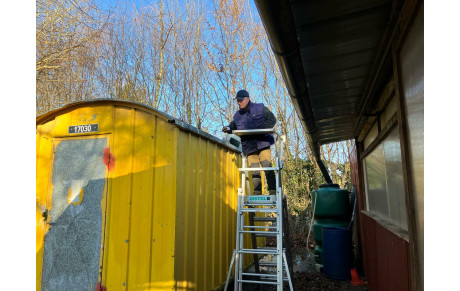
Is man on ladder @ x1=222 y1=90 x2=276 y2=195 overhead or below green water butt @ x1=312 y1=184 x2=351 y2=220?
overhead

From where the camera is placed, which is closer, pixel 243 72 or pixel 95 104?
pixel 95 104

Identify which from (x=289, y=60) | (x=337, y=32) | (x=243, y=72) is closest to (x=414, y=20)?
(x=337, y=32)

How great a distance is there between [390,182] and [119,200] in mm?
3508

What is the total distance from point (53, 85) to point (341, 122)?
1358cm

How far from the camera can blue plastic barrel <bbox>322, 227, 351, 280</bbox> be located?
638cm

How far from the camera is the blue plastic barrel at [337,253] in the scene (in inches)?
251

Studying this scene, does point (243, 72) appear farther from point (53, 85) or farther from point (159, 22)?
point (53, 85)

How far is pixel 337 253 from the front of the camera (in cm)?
647

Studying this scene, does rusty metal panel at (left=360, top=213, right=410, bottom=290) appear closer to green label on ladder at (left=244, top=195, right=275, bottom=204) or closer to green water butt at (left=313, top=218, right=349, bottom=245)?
green label on ladder at (left=244, top=195, right=275, bottom=204)

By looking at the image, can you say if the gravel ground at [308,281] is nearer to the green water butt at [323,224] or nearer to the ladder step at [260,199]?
the green water butt at [323,224]

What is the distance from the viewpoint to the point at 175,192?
396 cm

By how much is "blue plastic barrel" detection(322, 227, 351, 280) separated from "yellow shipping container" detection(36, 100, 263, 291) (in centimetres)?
301

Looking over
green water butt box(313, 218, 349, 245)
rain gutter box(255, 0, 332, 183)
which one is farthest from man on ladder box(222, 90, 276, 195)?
green water butt box(313, 218, 349, 245)

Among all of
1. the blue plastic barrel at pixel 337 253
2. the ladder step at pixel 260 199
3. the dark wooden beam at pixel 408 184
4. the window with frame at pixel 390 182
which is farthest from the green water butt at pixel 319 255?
the dark wooden beam at pixel 408 184
